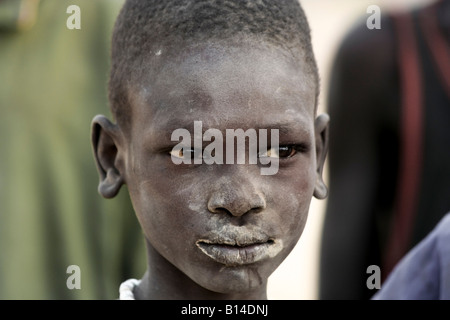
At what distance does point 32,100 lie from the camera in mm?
2994

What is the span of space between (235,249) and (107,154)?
48 cm

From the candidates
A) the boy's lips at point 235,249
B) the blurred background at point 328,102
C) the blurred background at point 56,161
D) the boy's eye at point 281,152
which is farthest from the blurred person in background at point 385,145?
the boy's lips at point 235,249

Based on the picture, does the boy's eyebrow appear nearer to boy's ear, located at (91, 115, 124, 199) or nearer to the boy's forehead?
the boy's forehead

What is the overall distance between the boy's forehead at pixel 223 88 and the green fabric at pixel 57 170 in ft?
3.92

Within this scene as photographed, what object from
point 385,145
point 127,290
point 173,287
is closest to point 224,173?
point 173,287

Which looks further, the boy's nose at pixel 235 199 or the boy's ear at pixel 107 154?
the boy's ear at pixel 107 154

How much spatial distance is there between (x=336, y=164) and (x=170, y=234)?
4.40ft

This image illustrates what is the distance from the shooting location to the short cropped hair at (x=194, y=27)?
6.07 ft

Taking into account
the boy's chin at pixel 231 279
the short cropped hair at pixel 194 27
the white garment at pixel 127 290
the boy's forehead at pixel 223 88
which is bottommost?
the white garment at pixel 127 290

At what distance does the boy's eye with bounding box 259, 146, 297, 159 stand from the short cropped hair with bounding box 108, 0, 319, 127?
0.68 feet

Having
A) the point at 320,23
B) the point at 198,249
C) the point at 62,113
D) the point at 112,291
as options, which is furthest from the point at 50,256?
the point at 320,23

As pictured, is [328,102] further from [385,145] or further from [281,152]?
[281,152]

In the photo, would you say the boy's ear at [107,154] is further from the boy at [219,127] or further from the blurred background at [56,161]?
the blurred background at [56,161]

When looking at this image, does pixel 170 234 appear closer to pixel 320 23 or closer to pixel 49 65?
pixel 49 65
